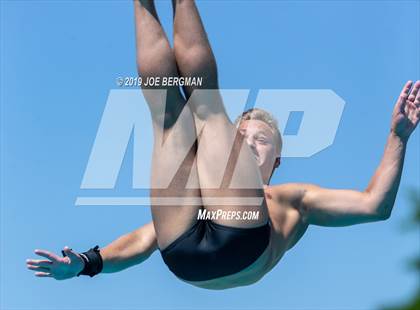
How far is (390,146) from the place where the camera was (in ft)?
22.2

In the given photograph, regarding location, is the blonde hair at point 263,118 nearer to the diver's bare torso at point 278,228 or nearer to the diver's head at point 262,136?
the diver's head at point 262,136

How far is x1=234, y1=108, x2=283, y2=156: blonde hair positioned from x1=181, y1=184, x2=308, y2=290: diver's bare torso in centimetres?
62

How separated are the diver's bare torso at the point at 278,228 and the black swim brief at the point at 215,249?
218 millimetres

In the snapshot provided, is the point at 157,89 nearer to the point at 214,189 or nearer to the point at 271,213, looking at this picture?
the point at 214,189

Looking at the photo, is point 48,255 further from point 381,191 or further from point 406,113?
point 406,113

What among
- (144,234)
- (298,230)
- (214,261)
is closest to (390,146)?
(298,230)

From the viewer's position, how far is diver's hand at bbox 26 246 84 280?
22.5ft

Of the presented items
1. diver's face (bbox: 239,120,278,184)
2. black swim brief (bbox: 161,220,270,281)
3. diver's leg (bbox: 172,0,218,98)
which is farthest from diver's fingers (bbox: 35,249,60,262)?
diver's face (bbox: 239,120,278,184)

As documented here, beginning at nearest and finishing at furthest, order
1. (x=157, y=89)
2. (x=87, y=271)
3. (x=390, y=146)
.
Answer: (x=157, y=89) → (x=390, y=146) → (x=87, y=271)

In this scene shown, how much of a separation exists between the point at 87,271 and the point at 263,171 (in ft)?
5.57

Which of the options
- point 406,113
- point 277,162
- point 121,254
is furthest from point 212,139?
point 121,254

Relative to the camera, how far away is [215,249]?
21.5 feet

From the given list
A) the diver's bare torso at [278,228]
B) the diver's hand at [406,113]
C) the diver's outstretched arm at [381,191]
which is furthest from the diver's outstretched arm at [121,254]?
the diver's hand at [406,113]
